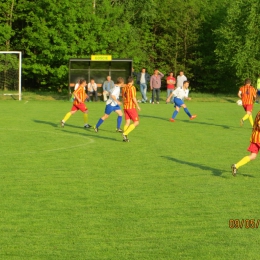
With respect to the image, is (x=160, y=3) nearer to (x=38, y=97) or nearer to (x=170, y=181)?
(x=38, y=97)

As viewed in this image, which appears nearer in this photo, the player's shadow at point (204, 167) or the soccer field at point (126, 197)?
the soccer field at point (126, 197)

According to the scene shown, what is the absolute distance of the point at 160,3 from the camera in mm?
59219

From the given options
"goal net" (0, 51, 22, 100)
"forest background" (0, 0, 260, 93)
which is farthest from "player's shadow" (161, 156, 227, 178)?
"forest background" (0, 0, 260, 93)

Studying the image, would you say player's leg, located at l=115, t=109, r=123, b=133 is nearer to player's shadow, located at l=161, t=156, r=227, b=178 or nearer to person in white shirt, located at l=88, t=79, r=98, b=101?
player's shadow, located at l=161, t=156, r=227, b=178

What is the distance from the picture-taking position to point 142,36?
58.2 metres

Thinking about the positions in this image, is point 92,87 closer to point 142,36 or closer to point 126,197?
point 142,36

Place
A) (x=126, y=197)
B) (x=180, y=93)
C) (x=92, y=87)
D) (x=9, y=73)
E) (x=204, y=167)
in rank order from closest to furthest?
(x=126, y=197) < (x=204, y=167) < (x=180, y=93) < (x=92, y=87) < (x=9, y=73)

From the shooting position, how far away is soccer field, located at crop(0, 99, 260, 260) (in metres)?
8.24

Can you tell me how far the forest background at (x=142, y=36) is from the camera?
46406mm
